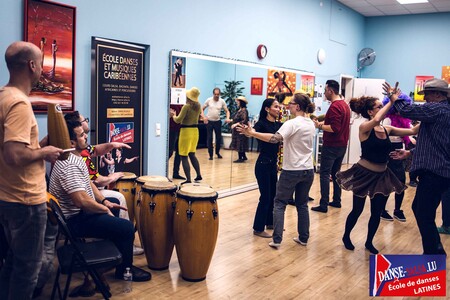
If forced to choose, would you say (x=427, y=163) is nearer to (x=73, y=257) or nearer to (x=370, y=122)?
(x=370, y=122)

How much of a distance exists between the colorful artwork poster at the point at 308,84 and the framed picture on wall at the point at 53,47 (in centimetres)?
489

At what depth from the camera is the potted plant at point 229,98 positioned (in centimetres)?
610

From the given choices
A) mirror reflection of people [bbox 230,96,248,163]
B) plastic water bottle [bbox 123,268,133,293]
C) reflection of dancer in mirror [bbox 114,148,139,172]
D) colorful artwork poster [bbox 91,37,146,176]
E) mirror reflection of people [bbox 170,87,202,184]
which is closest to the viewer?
plastic water bottle [bbox 123,268,133,293]

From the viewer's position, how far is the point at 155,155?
16.7 ft

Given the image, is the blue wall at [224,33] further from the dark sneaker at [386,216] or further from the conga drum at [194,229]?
the dark sneaker at [386,216]

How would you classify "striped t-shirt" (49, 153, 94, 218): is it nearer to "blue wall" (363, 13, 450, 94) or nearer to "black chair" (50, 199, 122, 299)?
"black chair" (50, 199, 122, 299)

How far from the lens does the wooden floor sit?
3199 mm

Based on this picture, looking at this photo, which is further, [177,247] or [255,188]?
[255,188]

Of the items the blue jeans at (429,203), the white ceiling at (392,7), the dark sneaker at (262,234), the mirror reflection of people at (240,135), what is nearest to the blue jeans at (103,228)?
the dark sneaker at (262,234)

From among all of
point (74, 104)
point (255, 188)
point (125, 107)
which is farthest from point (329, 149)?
point (74, 104)

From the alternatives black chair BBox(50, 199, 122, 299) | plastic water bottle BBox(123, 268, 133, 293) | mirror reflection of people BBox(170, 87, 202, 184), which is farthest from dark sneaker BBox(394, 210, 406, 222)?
black chair BBox(50, 199, 122, 299)

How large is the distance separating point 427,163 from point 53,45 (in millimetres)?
3206

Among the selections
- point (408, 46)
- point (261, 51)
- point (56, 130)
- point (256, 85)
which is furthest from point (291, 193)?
point (408, 46)

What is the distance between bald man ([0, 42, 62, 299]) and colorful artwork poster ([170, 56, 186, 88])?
295cm
